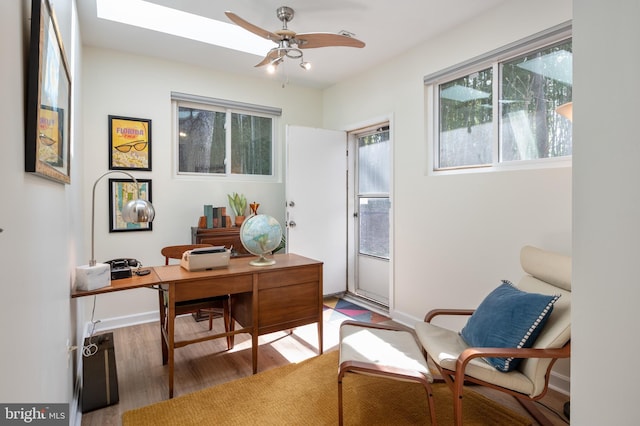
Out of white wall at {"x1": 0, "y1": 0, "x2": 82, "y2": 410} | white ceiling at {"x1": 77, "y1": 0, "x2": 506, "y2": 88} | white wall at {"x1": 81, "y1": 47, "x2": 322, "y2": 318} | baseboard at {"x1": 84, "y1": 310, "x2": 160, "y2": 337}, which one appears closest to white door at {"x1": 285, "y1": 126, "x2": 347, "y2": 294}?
white wall at {"x1": 81, "y1": 47, "x2": 322, "y2": 318}

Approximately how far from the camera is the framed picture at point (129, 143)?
3.36m

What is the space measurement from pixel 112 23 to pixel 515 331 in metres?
3.65

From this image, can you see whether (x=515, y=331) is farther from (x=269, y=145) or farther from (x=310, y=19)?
(x=269, y=145)

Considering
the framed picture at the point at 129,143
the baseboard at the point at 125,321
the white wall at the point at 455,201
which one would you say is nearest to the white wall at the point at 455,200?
the white wall at the point at 455,201

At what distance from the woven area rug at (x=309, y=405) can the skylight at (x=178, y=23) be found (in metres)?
2.93

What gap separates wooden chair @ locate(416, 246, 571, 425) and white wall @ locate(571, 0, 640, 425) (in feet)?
1.56

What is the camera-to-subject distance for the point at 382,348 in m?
1.97

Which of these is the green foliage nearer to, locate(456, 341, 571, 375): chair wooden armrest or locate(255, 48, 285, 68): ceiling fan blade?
locate(255, 48, 285, 68): ceiling fan blade

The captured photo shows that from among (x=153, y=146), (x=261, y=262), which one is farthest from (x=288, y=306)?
(x=153, y=146)

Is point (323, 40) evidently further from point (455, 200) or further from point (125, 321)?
point (125, 321)

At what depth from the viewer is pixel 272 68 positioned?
2.76m

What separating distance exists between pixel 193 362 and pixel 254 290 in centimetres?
85

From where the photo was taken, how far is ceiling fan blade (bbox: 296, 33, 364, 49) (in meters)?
2.39

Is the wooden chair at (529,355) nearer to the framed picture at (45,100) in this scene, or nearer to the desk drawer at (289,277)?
the desk drawer at (289,277)
